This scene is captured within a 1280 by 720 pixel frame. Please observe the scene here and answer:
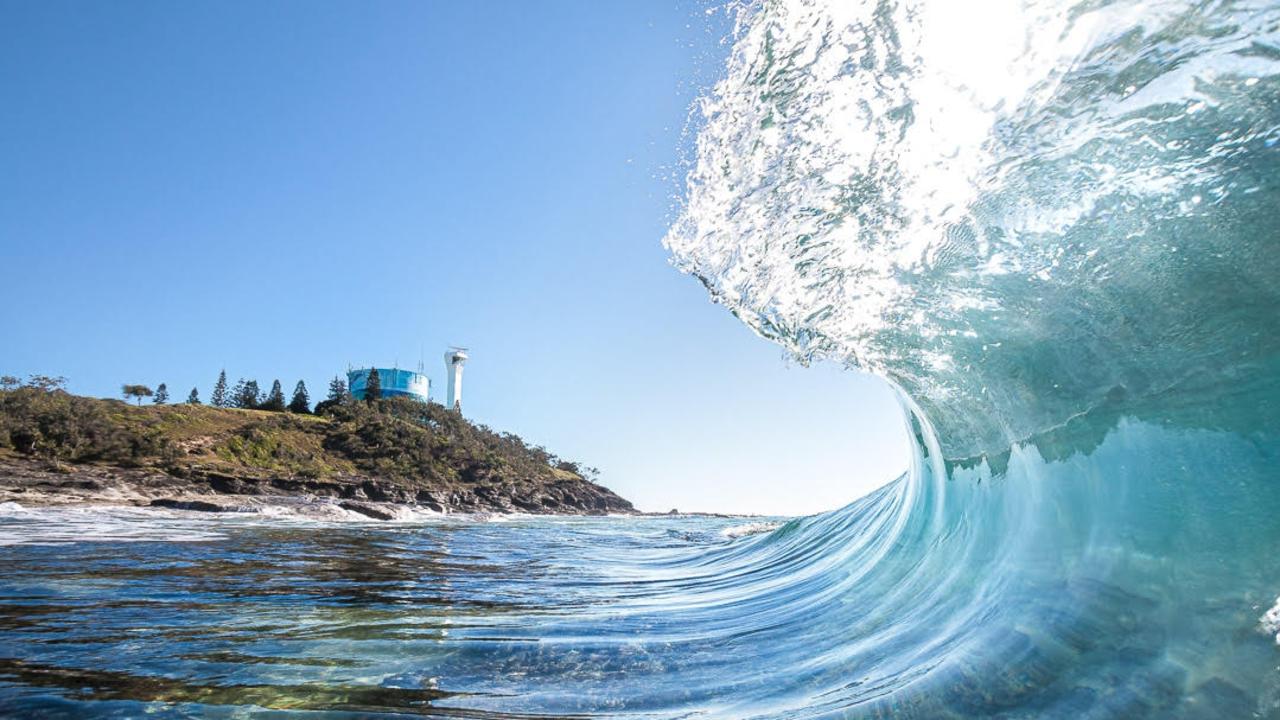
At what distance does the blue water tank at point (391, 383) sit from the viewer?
84.1 meters

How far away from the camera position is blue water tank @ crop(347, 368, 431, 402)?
8406 cm

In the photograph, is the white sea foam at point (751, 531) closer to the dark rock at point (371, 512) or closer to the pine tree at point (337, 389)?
the dark rock at point (371, 512)

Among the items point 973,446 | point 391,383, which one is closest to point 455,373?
point 391,383

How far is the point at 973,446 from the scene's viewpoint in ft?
16.5

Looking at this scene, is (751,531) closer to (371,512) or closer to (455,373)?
(371,512)

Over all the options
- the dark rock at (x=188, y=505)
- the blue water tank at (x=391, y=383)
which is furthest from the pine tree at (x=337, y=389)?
the dark rock at (x=188, y=505)

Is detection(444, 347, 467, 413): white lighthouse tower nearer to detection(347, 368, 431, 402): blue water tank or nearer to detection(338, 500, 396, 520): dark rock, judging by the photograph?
detection(347, 368, 431, 402): blue water tank

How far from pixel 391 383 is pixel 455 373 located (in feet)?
39.5

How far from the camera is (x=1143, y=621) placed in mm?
1917

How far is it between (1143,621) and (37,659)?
3850mm

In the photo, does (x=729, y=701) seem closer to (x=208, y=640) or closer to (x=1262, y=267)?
(x=208, y=640)

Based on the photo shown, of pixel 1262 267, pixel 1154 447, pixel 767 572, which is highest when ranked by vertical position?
pixel 1262 267

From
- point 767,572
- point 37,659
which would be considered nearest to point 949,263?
point 767,572

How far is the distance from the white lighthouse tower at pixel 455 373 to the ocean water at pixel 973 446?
300ft
